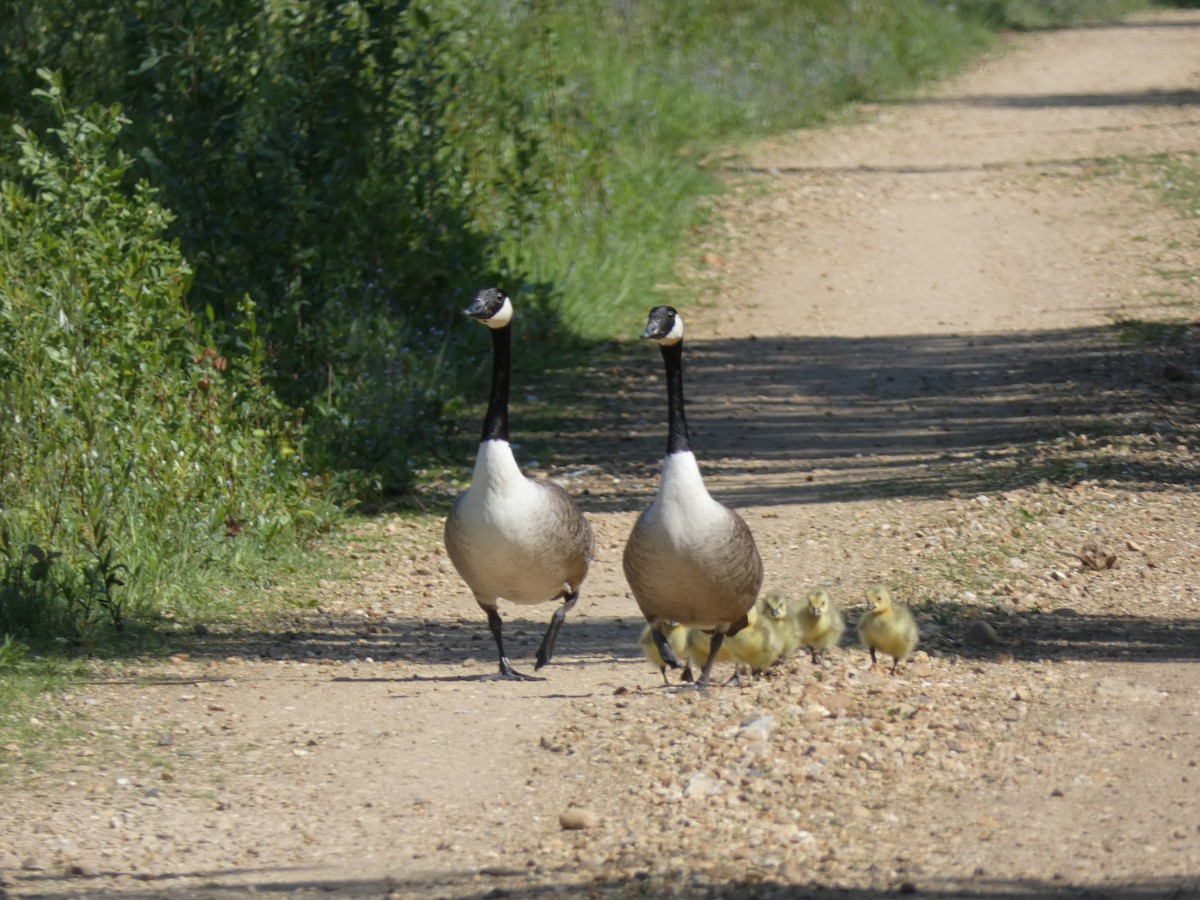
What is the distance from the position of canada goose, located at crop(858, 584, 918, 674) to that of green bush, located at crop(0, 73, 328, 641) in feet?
11.1

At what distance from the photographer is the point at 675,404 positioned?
6395mm

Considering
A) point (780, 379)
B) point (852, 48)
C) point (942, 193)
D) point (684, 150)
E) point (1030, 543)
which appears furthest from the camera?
point (852, 48)

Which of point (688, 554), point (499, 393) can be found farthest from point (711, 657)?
point (499, 393)

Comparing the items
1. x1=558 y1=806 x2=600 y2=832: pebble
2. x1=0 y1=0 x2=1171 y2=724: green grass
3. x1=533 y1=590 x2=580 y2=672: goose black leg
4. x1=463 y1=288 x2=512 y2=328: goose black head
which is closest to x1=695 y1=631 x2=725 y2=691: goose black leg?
x1=533 y1=590 x2=580 y2=672: goose black leg

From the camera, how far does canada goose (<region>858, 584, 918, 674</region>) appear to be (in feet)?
21.4

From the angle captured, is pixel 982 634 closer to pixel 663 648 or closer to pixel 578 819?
pixel 663 648

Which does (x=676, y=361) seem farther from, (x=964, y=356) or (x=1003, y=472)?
(x=964, y=356)

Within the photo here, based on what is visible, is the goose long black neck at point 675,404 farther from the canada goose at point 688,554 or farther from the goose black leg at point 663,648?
the goose black leg at point 663,648

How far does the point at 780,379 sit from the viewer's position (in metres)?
12.2

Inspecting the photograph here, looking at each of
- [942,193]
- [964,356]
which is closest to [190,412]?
[964,356]

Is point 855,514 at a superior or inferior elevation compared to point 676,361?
inferior

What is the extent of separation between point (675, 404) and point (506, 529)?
0.83 metres

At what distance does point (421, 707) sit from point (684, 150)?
13.1 m

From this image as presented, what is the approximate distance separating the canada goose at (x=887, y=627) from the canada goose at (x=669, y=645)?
2.48 ft
